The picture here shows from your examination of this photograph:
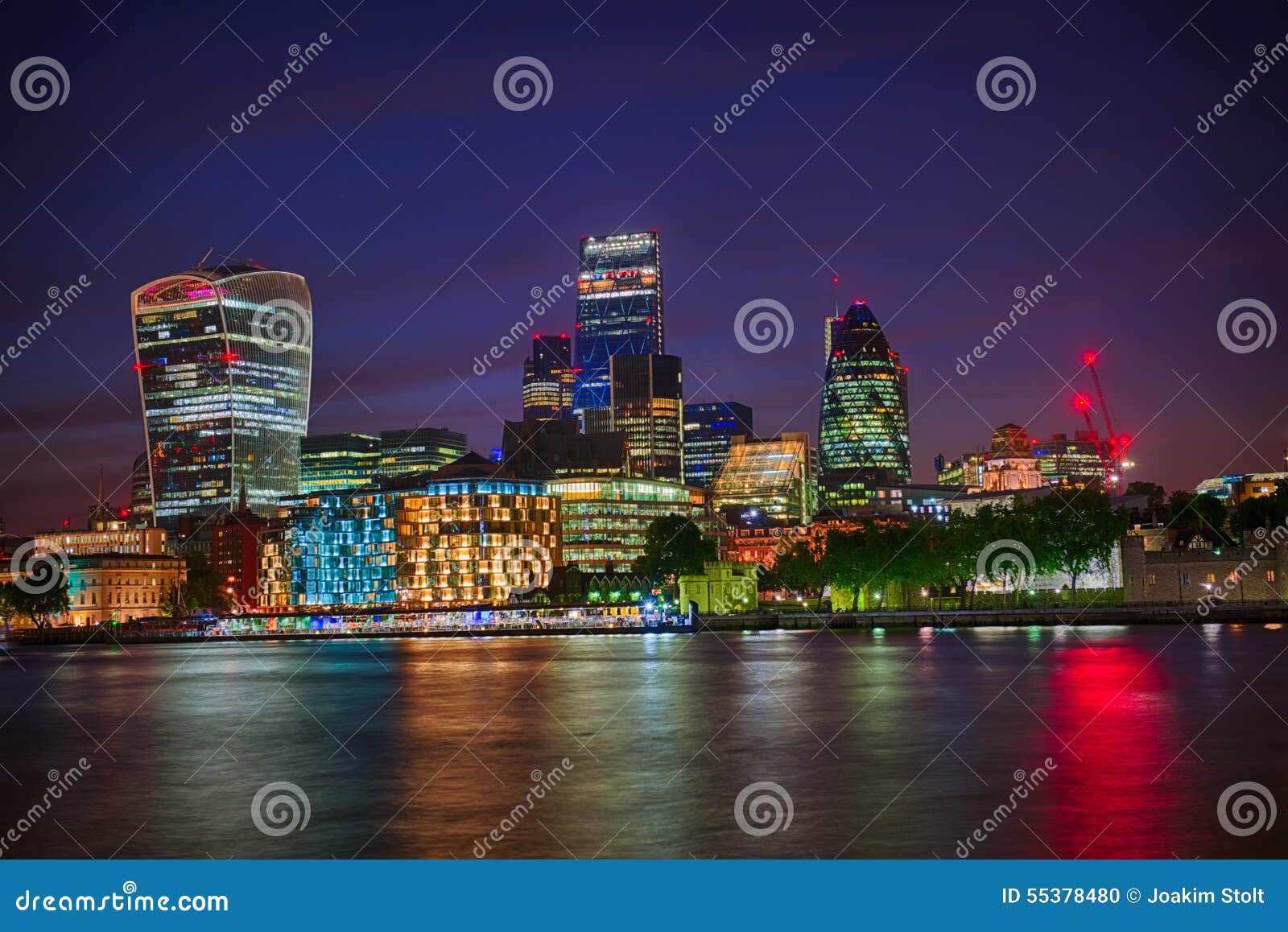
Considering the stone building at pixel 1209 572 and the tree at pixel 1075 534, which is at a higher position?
the tree at pixel 1075 534

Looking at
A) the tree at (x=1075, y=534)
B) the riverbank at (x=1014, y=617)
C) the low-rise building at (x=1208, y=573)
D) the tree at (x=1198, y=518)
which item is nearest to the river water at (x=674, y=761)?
the riverbank at (x=1014, y=617)

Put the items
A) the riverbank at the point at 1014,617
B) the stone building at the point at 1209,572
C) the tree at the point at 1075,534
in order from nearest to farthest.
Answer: the riverbank at the point at 1014,617
the stone building at the point at 1209,572
the tree at the point at 1075,534

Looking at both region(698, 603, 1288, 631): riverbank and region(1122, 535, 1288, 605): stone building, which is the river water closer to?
region(698, 603, 1288, 631): riverbank

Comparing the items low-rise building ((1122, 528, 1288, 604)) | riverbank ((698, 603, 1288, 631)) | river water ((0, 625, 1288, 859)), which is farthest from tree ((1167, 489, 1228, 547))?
river water ((0, 625, 1288, 859))

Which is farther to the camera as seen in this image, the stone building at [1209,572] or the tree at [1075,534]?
the tree at [1075,534]

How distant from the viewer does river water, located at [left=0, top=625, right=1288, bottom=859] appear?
2870cm

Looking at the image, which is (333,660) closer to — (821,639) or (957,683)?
(821,639)

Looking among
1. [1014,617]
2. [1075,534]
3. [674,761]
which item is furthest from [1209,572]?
[674,761]

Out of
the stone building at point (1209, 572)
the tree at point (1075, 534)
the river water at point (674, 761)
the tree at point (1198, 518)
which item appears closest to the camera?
the river water at point (674, 761)

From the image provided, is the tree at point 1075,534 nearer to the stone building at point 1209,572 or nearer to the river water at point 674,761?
the stone building at point 1209,572

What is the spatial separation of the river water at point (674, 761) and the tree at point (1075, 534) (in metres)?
64.6

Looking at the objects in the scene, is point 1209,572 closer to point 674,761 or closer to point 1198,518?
point 1198,518

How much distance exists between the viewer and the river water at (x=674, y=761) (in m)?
28.7

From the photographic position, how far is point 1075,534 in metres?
152
